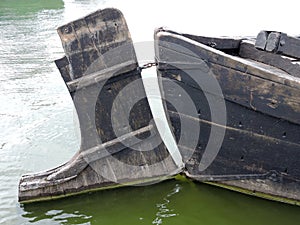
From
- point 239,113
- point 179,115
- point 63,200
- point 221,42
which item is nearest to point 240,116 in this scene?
point 239,113

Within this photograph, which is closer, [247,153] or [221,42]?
[247,153]

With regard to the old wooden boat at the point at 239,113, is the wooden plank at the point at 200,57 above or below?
above

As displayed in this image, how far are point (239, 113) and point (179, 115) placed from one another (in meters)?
0.59

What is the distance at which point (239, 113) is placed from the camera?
330cm

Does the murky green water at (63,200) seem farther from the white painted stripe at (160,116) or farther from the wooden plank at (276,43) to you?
the wooden plank at (276,43)

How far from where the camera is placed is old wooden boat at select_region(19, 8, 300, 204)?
10.5 ft

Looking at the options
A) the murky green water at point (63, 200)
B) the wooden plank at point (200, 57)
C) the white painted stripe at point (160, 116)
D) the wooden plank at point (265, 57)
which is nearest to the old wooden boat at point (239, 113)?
the wooden plank at point (200, 57)

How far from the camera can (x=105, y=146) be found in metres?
3.59

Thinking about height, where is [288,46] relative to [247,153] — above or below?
above

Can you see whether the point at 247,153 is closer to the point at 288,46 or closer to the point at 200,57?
the point at 200,57

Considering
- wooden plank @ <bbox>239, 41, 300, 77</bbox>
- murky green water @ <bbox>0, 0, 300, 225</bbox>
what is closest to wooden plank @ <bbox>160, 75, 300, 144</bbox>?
murky green water @ <bbox>0, 0, 300, 225</bbox>

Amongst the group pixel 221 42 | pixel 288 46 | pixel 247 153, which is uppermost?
pixel 221 42

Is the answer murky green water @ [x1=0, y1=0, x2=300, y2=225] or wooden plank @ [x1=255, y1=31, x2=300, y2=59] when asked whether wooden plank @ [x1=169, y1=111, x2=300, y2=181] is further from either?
wooden plank @ [x1=255, y1=31, x2=300, y2=59]

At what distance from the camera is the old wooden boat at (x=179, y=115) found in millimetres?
3197
